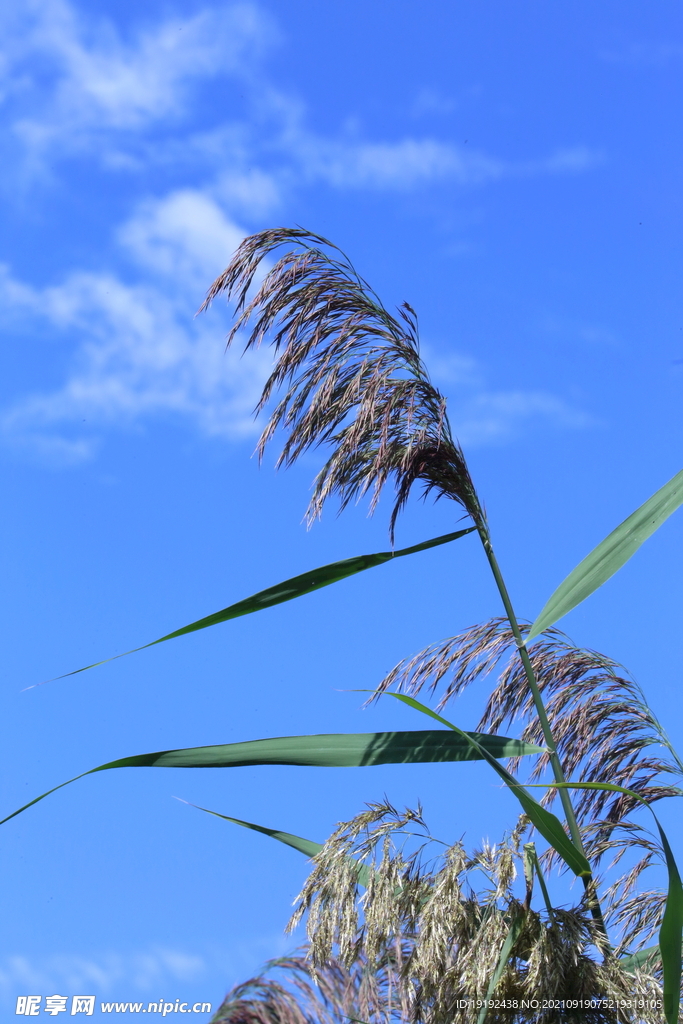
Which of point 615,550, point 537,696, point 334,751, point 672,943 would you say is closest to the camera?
point 672,943

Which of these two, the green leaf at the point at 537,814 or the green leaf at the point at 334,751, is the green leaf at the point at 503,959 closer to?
the green leaf at the point at 537,814

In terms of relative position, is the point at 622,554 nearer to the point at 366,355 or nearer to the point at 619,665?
the point at 366,355

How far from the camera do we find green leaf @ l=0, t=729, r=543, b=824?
2.50 m

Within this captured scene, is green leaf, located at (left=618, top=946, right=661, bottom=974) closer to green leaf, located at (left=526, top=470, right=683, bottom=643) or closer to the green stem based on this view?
the green stem

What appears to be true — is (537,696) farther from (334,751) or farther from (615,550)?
(334,751)

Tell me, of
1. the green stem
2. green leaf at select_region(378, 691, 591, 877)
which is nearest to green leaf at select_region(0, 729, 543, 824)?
green leaf at select_region(378, 691, 591, 877)

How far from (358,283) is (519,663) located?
148cm

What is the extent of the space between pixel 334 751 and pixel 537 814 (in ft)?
1.70

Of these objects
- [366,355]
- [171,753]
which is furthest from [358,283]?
[171,753]

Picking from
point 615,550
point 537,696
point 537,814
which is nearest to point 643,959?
point 537,696

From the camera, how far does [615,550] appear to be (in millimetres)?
2971

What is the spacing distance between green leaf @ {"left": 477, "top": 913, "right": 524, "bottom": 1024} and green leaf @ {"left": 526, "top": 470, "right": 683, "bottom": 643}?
795 mm

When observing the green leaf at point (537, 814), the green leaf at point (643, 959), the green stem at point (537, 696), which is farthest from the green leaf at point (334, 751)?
the green leaf at point (643, 959)

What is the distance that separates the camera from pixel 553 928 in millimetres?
2715
